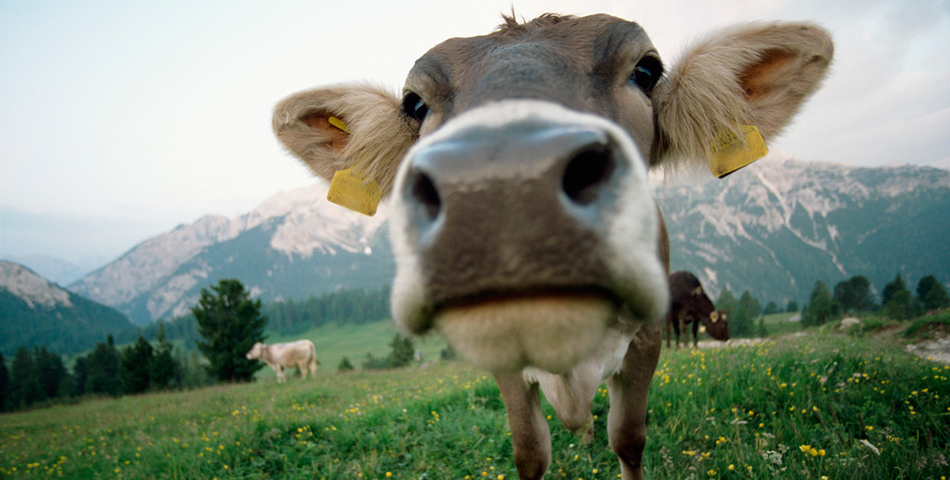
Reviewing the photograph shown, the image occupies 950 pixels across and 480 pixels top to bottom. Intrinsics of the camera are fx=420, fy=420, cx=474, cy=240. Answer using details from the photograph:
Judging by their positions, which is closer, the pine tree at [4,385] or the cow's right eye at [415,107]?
the cow's right eye at [415,107]

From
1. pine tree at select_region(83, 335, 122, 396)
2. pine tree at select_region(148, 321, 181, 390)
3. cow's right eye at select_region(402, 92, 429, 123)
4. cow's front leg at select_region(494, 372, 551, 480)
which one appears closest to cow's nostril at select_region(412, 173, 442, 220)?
cow's right eye at select_region(402, 92, 429, 123)

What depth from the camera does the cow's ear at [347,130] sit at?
3090 mm

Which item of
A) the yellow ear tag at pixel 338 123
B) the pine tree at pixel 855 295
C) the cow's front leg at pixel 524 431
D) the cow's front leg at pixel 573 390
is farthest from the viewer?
the pine tree at pixel 855 295

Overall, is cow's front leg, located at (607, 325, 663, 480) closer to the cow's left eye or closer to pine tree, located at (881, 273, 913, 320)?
the cow's left eye

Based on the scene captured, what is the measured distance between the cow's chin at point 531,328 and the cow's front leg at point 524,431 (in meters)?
1.89

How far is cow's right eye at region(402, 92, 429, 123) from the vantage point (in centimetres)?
253

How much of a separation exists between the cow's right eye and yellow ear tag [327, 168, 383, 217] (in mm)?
719

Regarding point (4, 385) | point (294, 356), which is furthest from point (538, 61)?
point (4, 385)

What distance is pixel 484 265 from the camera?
953mm

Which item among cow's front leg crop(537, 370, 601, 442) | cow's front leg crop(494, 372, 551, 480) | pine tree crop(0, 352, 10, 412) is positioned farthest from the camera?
pine tree crop(0, 352, 10, 412)

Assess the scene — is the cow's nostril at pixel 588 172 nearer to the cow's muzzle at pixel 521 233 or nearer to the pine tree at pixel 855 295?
the cow's muzzle at pixel 521 233

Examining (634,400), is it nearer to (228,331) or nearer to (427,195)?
(427,195)

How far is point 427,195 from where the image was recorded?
1.09m

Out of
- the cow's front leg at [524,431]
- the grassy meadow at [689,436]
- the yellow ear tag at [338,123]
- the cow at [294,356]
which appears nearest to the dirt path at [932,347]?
the grassy meadow at [689,436]
